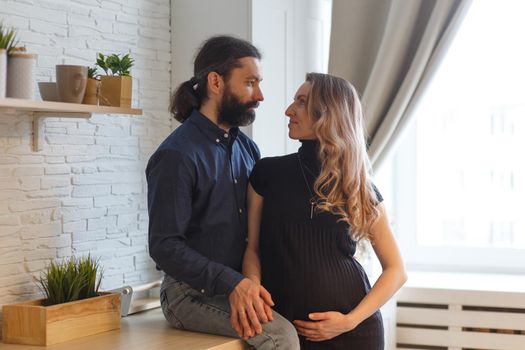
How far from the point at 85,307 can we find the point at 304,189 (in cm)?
73

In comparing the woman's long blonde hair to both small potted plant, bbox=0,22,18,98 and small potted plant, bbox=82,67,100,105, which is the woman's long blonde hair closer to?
small potted plant, bbox=82,67,100,105

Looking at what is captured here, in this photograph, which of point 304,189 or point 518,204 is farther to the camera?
point 518,204

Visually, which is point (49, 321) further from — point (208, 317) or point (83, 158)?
point (83, 158)

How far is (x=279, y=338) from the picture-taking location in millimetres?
2314

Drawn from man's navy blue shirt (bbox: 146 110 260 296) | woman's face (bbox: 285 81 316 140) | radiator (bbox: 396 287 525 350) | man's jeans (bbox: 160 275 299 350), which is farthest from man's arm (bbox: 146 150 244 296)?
radiator (bbox: 396 287 525 350)

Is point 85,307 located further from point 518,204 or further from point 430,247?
point 518,204

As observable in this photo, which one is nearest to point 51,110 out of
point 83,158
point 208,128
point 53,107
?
point 53,107

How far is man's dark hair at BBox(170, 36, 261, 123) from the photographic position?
2537 millimetres

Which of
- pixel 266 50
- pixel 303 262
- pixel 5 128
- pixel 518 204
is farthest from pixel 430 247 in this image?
pixel 5 128

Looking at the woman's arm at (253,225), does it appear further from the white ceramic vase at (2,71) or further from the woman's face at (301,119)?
the white ceramic vase at (2,71)

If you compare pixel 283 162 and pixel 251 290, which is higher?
pixel 283 162

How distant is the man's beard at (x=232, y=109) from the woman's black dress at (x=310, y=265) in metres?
0.23

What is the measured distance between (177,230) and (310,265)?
1.35 feet

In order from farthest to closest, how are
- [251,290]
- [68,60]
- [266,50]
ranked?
[266,50] < [68,60] < [251,290]
